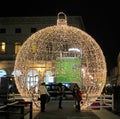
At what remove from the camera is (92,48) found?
82.1 ft

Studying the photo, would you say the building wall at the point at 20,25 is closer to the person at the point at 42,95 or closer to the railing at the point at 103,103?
the railing at the point at 103,103

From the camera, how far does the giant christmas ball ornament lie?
2512 cm

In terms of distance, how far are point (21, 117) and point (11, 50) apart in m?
59.6

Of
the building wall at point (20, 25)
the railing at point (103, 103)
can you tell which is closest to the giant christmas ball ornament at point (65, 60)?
the railing at point (103, 103)

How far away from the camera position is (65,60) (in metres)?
26.5

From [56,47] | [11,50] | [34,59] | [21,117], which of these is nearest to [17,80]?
[34,59]

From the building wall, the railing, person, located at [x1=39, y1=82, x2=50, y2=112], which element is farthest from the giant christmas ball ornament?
the building wall

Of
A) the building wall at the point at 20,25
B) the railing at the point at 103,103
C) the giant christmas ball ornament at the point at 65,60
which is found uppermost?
the building wall at the point at 20,25

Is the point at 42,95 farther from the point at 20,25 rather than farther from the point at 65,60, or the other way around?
the point at 20,25

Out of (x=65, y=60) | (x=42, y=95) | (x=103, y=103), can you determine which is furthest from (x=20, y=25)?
(x=42, y=95)

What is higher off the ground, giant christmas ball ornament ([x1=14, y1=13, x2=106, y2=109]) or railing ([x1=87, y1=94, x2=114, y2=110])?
giant christmas ball ornament ([x1=14, y1=13, x2=106, y2=109])

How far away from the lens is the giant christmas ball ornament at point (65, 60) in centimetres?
2512

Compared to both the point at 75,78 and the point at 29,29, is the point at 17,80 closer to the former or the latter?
the point at 75,78

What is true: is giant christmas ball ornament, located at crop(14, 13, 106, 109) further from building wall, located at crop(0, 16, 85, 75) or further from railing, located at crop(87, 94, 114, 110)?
building wall, located at crop(0, 16, 85, 75)
